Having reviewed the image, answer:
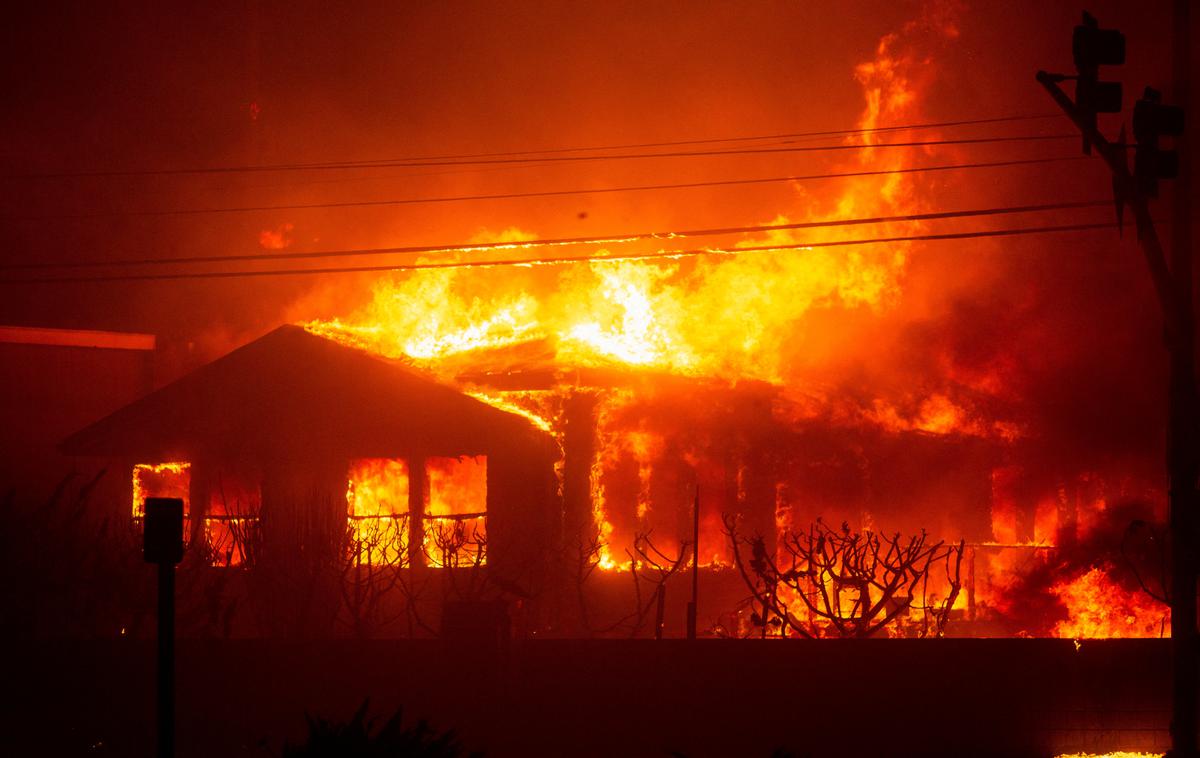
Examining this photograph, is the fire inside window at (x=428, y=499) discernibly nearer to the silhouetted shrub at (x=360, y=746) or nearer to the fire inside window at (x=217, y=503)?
the fire inside window at (x=217, y=503)

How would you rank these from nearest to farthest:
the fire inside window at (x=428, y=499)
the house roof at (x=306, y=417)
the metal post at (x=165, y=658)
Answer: the metal post at (x=165, y=658) < the house roof at (x=306, y=417) < the fire inside window at (x=428, y=499)

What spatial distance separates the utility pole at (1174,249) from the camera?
10.4 metres

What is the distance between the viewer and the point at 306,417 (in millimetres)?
19969

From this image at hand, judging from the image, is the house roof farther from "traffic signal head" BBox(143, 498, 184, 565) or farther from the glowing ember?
"traffic signal head" BBox(143, 498, 184, 565)

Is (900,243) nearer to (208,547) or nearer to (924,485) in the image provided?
(924,485)

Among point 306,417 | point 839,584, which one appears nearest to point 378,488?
point 306,417

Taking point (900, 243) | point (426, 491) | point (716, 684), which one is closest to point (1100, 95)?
point (716, 684)

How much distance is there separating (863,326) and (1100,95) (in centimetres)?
2318

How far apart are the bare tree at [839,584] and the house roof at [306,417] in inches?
185

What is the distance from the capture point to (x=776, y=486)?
75.4ft

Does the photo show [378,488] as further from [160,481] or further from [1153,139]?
[1153,139]

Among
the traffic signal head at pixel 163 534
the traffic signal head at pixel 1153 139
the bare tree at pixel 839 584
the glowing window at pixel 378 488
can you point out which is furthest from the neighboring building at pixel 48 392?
the traffic signal head at pixel 1153 139

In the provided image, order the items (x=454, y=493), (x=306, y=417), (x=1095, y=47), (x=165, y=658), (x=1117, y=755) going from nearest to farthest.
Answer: (x=165, y=658) → (x=1095, y=47) → (x=1117, y=755) → (x=306, y=417) → (x=454, y=493)

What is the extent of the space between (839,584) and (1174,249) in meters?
6.73
